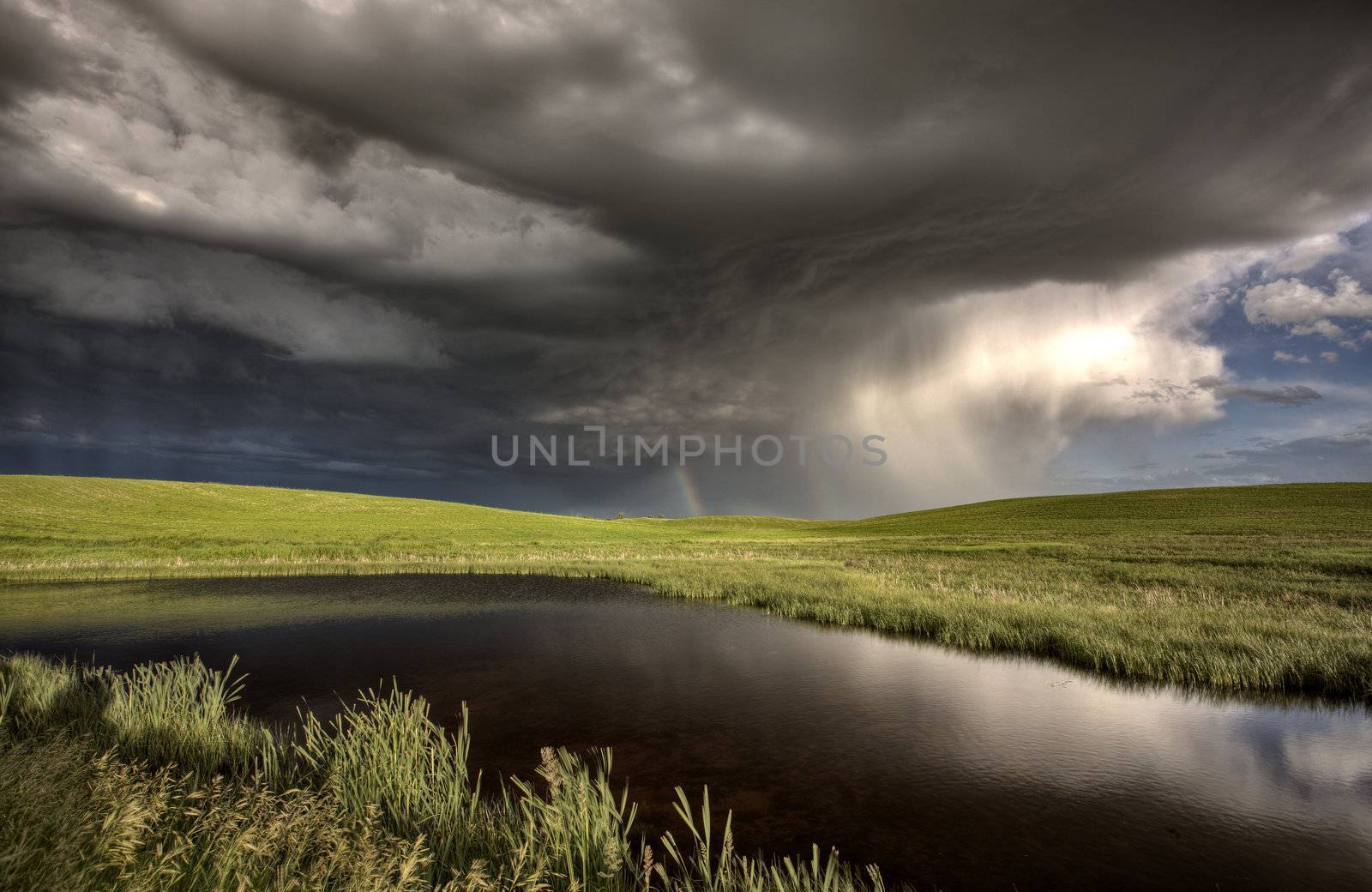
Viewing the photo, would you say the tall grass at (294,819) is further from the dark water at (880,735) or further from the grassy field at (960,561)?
the grassy field at (960,561)

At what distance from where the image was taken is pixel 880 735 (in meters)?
11.9

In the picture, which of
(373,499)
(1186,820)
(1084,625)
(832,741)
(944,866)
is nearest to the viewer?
(944,866)

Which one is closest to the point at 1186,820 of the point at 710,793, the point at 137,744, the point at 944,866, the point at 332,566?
the point at 944,866

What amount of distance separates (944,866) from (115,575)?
42.3m

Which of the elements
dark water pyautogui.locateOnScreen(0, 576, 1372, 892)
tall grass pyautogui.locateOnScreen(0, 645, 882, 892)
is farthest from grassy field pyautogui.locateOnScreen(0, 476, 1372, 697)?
tall grass pyautogui.locateOnScreen(0, 645, 882, 892)

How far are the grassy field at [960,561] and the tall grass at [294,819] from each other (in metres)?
14.3

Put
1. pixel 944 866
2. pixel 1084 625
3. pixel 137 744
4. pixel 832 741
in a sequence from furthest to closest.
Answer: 1. pixel 1084 625
2. pixel 832 741
3. pixel 137 744
4. pixel 944 866

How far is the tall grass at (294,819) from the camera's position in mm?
4723

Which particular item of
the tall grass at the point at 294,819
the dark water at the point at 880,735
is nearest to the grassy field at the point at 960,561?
the dark water at the point at 880,735

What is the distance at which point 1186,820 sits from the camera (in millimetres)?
8516

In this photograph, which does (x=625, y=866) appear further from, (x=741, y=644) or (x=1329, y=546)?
(x=1329, y=546)

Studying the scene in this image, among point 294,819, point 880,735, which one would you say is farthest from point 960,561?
point 294,819

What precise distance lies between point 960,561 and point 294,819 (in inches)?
1603

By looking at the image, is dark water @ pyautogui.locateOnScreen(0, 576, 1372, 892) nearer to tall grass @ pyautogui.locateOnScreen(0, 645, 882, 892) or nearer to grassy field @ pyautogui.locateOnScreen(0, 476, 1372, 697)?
tall grass @ pyautogui.locateOnScreen(0, 645, 882, 892)
